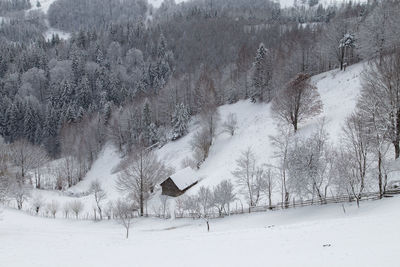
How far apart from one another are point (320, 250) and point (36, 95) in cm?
13609

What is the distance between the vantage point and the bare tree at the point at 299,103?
150ft

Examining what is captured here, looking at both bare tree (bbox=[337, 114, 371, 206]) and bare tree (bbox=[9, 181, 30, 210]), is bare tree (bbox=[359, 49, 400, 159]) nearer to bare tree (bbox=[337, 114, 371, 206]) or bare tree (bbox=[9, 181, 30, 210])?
bare tree (bbox=[337, 114, 371, 206])

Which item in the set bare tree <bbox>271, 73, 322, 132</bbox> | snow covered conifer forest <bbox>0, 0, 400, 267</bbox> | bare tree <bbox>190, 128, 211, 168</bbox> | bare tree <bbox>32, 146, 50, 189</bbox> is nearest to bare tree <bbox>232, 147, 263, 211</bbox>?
snow covered conifer forest <bbox>0, 0, 400, 267</bbox>

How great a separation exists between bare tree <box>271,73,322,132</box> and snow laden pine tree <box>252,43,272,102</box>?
872 inches

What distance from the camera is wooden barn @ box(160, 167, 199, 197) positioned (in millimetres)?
44281

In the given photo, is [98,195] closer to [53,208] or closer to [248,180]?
[53,208]

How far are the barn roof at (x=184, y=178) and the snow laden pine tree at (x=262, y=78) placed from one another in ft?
105

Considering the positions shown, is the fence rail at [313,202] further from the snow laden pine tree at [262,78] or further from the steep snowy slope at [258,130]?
the snow laden pine tree at [262,78]

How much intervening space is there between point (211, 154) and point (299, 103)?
19.2 meters

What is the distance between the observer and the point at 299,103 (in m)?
46.1

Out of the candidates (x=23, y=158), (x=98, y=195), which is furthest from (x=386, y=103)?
(x=23, y=158)

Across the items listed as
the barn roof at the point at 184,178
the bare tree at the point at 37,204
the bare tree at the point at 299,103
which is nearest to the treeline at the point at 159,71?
the barn roof at the point at 184,178

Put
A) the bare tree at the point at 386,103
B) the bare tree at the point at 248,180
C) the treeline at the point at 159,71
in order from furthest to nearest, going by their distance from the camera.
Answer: the treeline at the point at 159,71
the bare tree at the point at 248,180
the bare tree at the point at 386,103

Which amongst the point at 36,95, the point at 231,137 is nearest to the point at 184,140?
the point at 231,137
